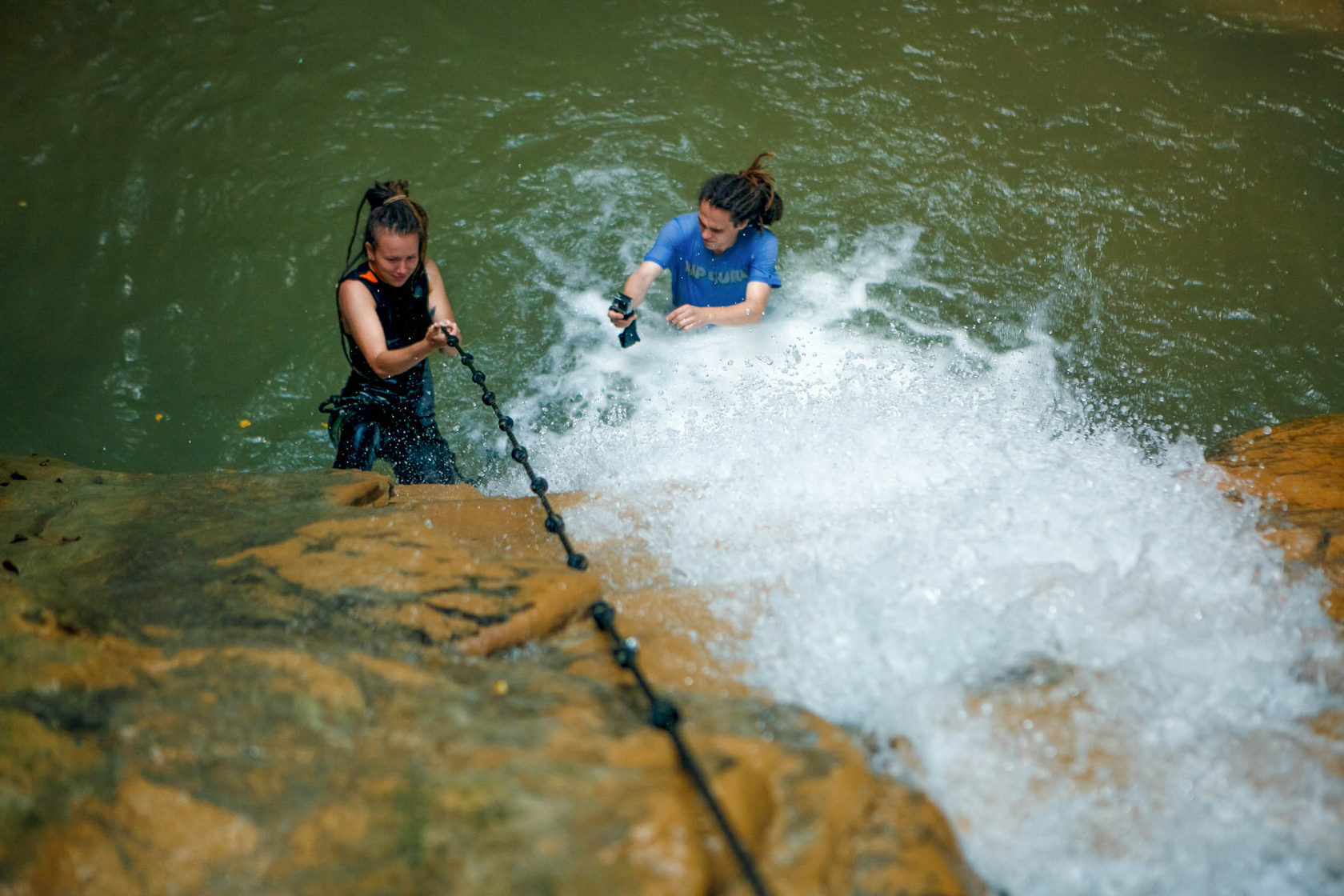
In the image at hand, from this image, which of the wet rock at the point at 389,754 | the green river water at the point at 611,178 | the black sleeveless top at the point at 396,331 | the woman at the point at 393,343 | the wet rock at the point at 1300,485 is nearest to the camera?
the wet rock at the point at 389,754

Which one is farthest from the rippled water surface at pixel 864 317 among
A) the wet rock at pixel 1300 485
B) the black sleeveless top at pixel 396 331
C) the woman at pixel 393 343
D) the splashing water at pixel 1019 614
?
the black sleeveless top at pixel 396 331

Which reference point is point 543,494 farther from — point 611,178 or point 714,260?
point 611,178

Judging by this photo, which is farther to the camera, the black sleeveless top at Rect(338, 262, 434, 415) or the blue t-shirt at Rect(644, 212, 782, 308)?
→ the blue t-shirt at Rect(644, 212, 782, 308)

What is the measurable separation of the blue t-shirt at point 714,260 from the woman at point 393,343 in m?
1.25

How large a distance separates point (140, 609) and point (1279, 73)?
9.61 metres

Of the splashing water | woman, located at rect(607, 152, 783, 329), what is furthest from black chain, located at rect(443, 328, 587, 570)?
woman, located at rect(607, 152, 783, 329)

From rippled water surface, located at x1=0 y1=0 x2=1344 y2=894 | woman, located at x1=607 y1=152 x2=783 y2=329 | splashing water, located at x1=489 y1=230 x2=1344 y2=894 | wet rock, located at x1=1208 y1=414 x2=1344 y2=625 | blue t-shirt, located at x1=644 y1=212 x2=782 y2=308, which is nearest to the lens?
splashing water, located at x1=489 y1=230 x2=1344 y2=894

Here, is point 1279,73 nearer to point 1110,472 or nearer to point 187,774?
point 1110,472

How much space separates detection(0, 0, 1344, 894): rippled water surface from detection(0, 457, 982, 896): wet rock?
1.38 ft

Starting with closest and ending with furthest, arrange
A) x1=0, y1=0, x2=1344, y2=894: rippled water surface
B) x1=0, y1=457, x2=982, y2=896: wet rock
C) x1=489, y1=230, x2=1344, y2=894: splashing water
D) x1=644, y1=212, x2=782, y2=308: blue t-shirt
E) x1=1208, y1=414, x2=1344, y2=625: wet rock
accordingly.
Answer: x1=0, y1=457, x2=982, y2=896: wet rock → x1=489, y1=230, x2=1344, y2=894: splashing water → x1=0, y1=0, x2=1344, y2=894: rippled water surface → x1=1208, y1=414, x2=1344, y2=625: wet rock → x1=644, y1=212, x2=782, y2=308: blue t-shirt

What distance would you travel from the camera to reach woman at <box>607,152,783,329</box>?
157 inches

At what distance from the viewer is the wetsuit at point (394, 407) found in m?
3.74

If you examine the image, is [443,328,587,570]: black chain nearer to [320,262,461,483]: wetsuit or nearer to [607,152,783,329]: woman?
[320,262,461,483]: wetsuit

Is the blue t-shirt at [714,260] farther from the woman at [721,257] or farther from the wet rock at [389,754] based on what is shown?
the wet rock at [389,754]
